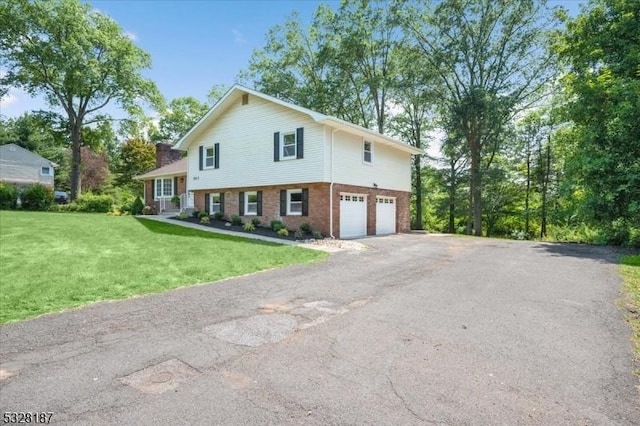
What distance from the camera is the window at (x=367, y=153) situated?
18.2m

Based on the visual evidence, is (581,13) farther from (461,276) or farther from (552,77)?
(461,276)

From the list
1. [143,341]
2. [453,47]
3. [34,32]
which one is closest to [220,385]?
[143,341]

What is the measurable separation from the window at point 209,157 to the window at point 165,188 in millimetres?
7518

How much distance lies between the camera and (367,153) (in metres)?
18.5

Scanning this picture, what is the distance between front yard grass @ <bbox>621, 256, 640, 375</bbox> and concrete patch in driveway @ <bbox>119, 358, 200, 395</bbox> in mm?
4757

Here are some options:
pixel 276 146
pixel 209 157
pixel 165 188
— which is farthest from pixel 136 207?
pixel 276 146

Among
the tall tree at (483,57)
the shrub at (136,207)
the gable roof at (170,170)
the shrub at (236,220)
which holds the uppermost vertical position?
the tall tree at (483,57)

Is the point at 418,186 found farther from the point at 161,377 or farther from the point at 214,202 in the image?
the point at 161,377

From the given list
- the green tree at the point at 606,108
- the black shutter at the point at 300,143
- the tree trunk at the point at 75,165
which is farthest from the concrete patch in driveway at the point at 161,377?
the tree trunk at the point at 75,165

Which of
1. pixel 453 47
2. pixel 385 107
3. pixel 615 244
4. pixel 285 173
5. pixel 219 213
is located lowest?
pixel 615 244

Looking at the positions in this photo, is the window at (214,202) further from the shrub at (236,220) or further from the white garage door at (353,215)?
the white garage door at (353,215)

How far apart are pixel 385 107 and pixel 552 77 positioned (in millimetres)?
11946

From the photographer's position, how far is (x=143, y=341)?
175 inches

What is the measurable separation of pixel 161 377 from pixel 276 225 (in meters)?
13.5
